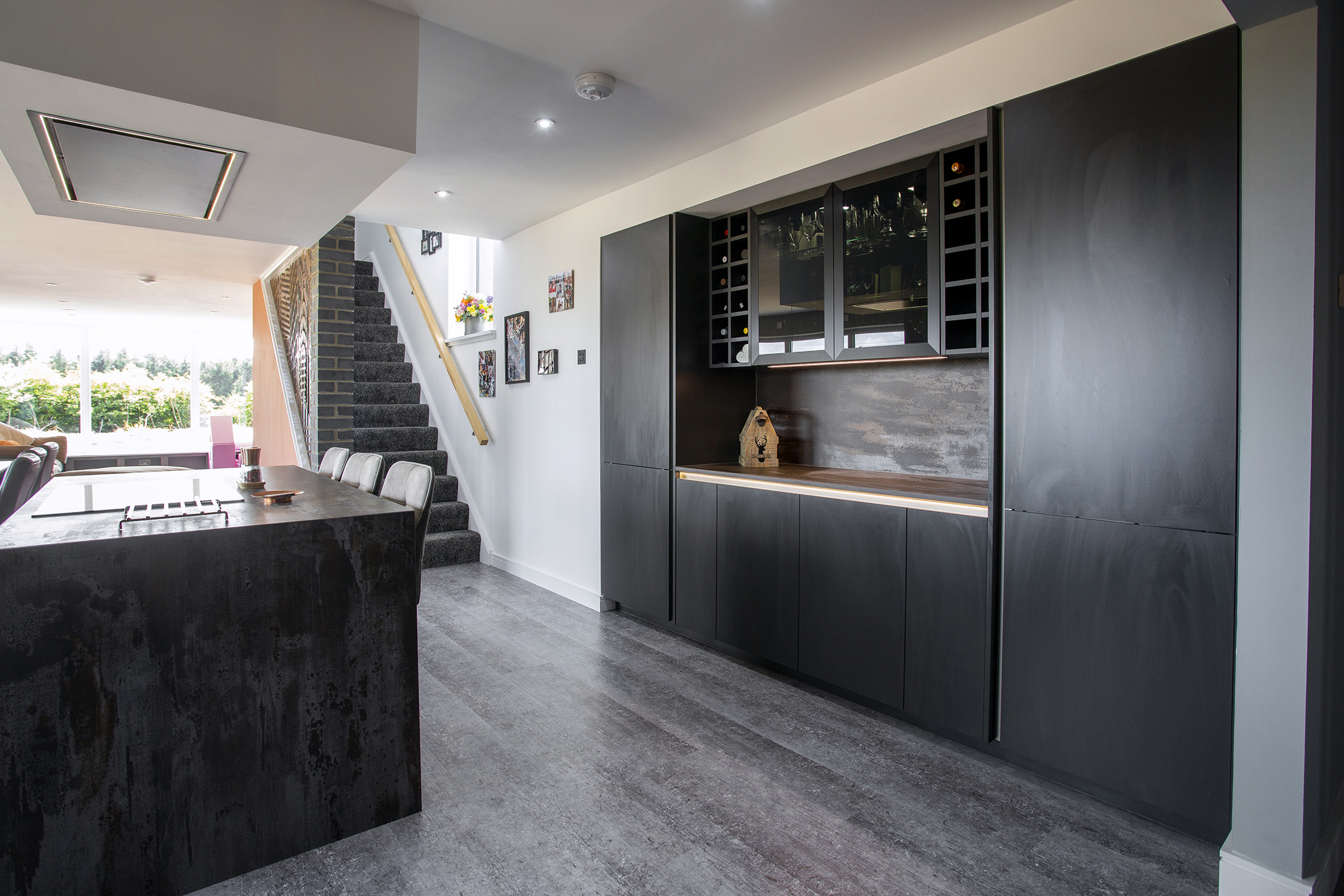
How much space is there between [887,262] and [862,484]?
883mm

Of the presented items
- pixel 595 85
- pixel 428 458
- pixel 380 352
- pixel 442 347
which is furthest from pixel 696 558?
pixel 380 352

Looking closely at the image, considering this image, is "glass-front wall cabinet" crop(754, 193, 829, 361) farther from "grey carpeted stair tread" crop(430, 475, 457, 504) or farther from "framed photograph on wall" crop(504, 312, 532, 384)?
"grey carpeted stair tread" crop(430, 475, 457, 504)

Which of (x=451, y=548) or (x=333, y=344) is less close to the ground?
(x=333, y=344)

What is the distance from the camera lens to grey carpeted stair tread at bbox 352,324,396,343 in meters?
6.94

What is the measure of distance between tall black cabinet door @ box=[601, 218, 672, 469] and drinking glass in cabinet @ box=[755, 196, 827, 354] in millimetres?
532

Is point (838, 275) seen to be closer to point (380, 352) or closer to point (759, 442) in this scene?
point (759, 442)

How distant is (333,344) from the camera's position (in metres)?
5.07

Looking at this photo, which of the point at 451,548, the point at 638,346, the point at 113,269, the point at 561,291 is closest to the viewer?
the point at 638,346

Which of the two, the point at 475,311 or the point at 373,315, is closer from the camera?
the point at 475,311

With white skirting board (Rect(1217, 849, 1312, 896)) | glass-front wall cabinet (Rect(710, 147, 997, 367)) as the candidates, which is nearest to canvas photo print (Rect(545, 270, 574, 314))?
glass-front wall cabinet (Rect(710, 147, 997, 367))

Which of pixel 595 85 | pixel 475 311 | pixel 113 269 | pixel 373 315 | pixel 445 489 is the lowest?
pixel 445 489

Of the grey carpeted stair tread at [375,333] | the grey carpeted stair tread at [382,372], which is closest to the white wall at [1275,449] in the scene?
the grey carpeted stair tread at [382,372]

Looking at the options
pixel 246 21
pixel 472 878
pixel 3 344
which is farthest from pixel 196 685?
pixel 3 344

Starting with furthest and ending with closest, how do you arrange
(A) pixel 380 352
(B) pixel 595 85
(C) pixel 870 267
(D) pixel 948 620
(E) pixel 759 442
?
(A) pixel 380 352 < (E) pixel 759 442 < (C) pixel 870 267 < (B) pixel 595 85 < (D) pixel 948 620
